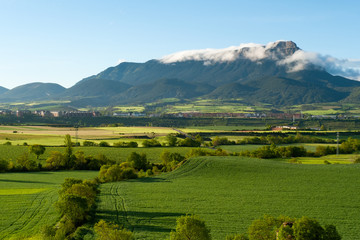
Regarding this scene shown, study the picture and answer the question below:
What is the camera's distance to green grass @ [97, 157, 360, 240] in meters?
43.1

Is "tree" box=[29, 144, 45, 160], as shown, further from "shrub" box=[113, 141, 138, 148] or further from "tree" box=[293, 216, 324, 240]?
"tree" box=[293, 216, 324, 240]

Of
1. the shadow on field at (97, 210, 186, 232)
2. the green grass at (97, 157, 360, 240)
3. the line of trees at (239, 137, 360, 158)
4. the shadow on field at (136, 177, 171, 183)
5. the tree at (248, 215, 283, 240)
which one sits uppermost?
the tree at (248, 215, 283, 240)

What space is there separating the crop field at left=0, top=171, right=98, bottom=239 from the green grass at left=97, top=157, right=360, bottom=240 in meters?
7.13

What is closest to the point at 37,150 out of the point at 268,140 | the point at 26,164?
the point at 26,164

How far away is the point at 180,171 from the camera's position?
77.4 meters

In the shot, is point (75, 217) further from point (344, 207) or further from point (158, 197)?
point (344, 207)

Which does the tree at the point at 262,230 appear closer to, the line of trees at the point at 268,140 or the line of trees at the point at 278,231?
the line of trees at the point at 278,231

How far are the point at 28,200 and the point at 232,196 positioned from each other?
1128 inches

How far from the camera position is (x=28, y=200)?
56031mm

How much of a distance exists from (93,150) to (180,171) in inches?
1491

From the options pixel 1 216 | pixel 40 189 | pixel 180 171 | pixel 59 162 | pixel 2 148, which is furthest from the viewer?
pixel 2 148

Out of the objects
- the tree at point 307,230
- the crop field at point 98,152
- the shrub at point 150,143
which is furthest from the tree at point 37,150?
→ the tree at point 307,230

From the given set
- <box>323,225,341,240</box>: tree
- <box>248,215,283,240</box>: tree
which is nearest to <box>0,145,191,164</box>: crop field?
<box>248,215,283,240</box>: tree

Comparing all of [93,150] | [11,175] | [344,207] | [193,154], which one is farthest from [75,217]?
[93,150]
